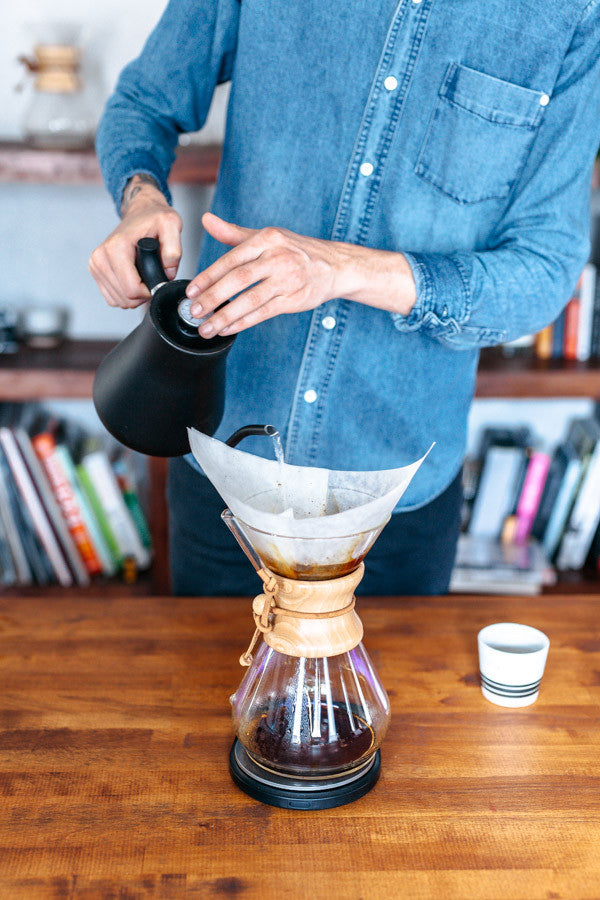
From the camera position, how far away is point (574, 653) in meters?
1.01

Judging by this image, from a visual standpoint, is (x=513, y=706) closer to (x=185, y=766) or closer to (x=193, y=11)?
(x=185, y=766)

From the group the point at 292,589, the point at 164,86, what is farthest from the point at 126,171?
the point at 292,589

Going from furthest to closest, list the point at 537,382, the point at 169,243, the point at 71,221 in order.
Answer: the point at 71,221 < the point at 537,382 < the point at 169,243

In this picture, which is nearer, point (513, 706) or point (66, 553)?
point (513, 706)


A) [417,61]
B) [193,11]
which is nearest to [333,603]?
[417,61]

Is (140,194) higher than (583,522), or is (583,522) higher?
(140,194)

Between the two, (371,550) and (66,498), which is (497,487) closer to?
(371,550)

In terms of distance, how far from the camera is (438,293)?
104 centimetres

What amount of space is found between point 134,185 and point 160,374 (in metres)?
0.43

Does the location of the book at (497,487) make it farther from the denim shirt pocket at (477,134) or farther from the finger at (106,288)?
the finger at (106,288)

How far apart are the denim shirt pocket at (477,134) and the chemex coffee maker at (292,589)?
47 cm

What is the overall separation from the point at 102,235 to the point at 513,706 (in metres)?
1.55

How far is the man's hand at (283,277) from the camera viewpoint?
82 cm

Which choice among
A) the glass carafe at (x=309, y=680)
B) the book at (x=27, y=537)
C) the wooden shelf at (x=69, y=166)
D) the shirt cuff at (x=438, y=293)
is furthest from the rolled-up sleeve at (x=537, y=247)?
the book at (x=27, y=537)
